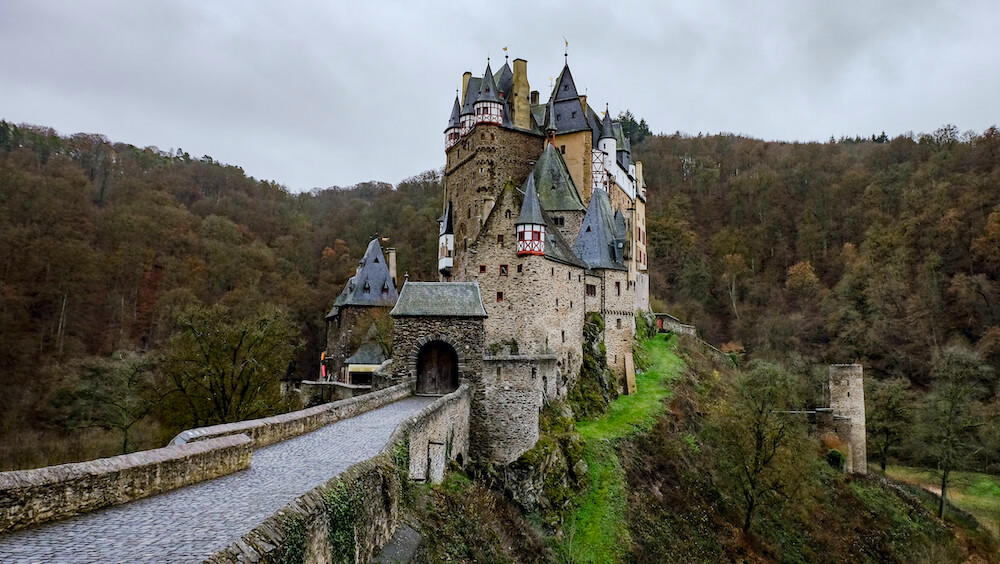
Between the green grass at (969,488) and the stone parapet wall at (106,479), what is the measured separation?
33.6 metres

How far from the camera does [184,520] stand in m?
6.17

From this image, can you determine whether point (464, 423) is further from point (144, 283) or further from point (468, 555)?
point (144, 283)

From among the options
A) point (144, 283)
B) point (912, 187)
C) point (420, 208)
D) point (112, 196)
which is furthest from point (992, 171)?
point (112, 196)

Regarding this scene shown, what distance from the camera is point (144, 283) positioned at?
1845 inches

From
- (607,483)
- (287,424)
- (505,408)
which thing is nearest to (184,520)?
(287,424)

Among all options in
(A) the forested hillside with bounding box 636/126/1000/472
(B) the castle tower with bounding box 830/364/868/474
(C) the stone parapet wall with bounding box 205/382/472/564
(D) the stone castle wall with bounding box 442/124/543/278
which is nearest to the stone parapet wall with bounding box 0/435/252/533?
(C) the stone parapet wall with bounding box 205/382/472/564

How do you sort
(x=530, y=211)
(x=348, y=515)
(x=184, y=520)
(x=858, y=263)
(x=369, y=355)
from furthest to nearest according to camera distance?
(x=858, y=263), (x=369, y=355), (x=530, y=211), (x=348, y=515), (x=184, y=520)

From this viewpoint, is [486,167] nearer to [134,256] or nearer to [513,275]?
[513,275]

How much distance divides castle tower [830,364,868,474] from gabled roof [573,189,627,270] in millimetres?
12586

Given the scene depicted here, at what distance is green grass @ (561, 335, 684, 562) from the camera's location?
19.6 metres

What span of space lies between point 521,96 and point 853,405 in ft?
77.9

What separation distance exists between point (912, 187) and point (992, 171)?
596 cm

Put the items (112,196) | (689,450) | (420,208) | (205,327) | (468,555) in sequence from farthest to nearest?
(420,208) < (112,196) < (689,450) < (205,327) < (468,555)

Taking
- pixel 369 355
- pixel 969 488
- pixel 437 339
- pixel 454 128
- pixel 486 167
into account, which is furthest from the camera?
pixel 454 128
